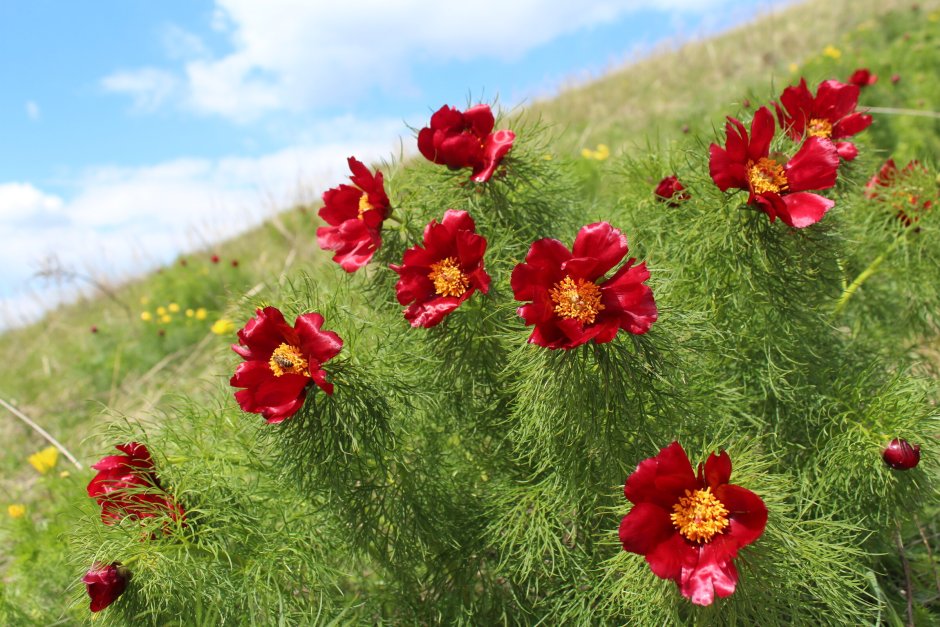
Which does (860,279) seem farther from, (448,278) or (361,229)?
(361,229)

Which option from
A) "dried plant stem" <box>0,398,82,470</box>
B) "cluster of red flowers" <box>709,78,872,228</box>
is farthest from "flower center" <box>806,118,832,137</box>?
"dried plant stem" <box>0,398,82,470</box>

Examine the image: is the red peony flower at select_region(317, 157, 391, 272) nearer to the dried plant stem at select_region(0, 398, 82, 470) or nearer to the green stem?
the green stem

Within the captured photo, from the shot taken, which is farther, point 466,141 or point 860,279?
point 860,279

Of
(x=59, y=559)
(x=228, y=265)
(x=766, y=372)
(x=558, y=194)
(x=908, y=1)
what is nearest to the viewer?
(x=766, y=372)

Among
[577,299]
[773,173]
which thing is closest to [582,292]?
[577,299]

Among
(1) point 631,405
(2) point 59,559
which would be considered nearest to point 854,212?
Result: (1) point 631,405

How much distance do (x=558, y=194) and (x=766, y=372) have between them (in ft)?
2.10

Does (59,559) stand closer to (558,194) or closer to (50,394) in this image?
(558,194)

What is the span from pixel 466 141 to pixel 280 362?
0.58 metres

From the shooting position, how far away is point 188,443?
1.62 m

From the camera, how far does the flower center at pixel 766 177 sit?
131 centimetres

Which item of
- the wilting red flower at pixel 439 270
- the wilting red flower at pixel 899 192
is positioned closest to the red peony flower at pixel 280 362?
the wilting red flower at pixel 439 270

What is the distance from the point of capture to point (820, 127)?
5.58 feet

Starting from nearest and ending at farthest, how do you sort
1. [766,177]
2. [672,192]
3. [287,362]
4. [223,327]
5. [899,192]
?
[287,362], [766,177], [672,192], [899,192], [223,327]
